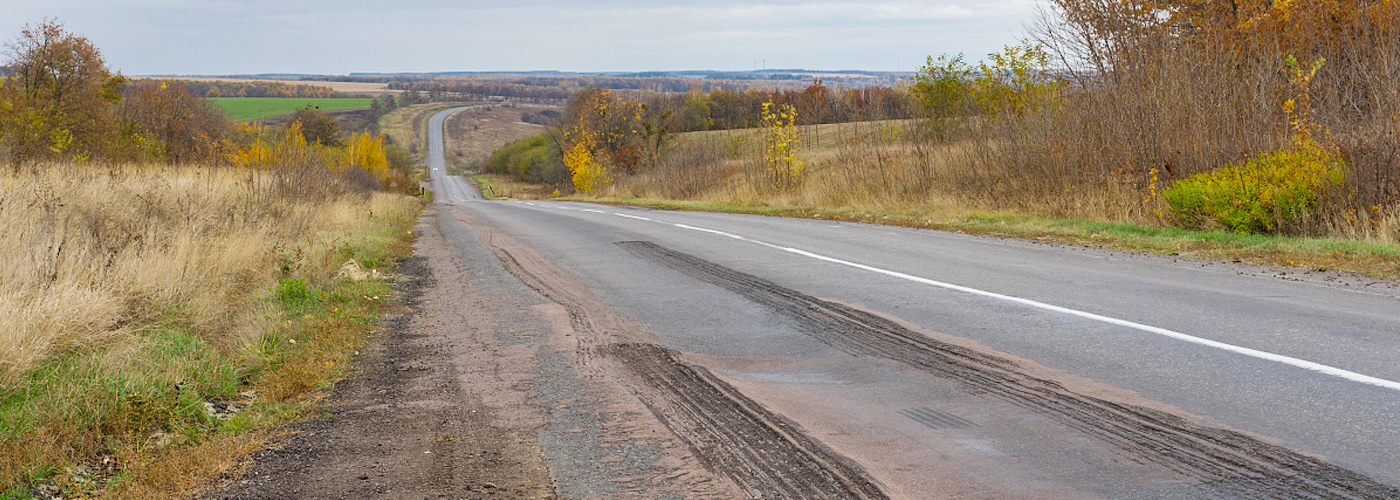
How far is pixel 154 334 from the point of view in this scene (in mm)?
7387

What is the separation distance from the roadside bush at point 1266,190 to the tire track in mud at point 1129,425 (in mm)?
7697

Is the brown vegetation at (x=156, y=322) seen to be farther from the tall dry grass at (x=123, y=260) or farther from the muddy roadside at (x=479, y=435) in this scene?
the muddy roadside at (x=479, y=435)

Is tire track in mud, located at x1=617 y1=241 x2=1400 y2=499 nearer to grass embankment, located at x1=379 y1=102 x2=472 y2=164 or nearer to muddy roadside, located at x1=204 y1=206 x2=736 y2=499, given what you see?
muddy roadside, located at x1=204 y1=206 x2=736 y2=499

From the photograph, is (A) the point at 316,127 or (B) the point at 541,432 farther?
(A) the point at 316,127

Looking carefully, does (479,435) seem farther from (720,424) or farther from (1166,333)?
(1166,333)

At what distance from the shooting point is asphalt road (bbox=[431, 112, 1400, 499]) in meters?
3.70

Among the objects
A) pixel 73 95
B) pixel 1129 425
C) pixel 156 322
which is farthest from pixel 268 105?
pixel 1129 425

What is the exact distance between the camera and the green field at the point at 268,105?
13729 centimetres

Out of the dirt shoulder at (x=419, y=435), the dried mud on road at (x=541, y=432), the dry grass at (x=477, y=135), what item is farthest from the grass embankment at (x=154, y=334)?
the dry grass at (x=477, y=135)

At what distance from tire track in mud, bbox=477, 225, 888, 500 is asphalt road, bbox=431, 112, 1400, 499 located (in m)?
0.13

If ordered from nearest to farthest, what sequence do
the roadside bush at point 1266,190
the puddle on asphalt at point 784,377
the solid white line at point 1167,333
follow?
1. the solid white line at point 1167,333
2. the puddle on asphalt at point 784,377
3. the roadside bush at point 1266,190

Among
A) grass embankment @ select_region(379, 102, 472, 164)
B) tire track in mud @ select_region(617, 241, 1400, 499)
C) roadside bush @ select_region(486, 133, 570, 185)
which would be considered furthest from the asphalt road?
grass embankment @ select_region(379, 102, 472, 164)

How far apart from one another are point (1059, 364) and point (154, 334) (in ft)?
23.3

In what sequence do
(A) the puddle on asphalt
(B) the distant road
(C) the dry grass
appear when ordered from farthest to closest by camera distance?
1. (C) the dry grass
2. (B) the distant road
3. (A) the puddle on asphalt
